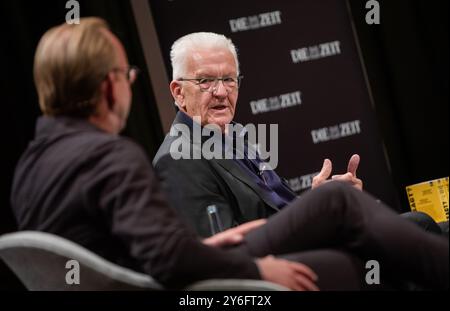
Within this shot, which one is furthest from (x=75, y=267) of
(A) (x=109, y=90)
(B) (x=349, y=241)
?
(B) (x=349, y=241)

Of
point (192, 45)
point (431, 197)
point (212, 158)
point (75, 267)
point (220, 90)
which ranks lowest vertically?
point (431, 197)

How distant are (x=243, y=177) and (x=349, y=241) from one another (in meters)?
0.95

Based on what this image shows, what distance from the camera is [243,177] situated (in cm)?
291

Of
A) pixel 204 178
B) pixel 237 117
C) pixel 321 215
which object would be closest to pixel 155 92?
pixel 237 117

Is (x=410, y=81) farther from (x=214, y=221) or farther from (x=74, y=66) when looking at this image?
(x=74, y=66)

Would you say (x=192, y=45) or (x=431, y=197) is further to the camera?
(x=431, y=197)

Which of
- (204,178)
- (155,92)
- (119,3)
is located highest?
(119,3)

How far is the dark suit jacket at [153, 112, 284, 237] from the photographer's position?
8.88 feet

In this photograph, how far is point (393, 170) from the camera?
15.9 ft

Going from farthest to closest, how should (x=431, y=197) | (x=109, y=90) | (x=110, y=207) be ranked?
(x=431, y=197) < (x=109, y=90) < (x=110, y=207)

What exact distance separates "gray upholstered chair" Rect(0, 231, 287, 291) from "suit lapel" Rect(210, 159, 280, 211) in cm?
103

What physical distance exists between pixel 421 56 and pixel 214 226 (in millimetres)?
2730
